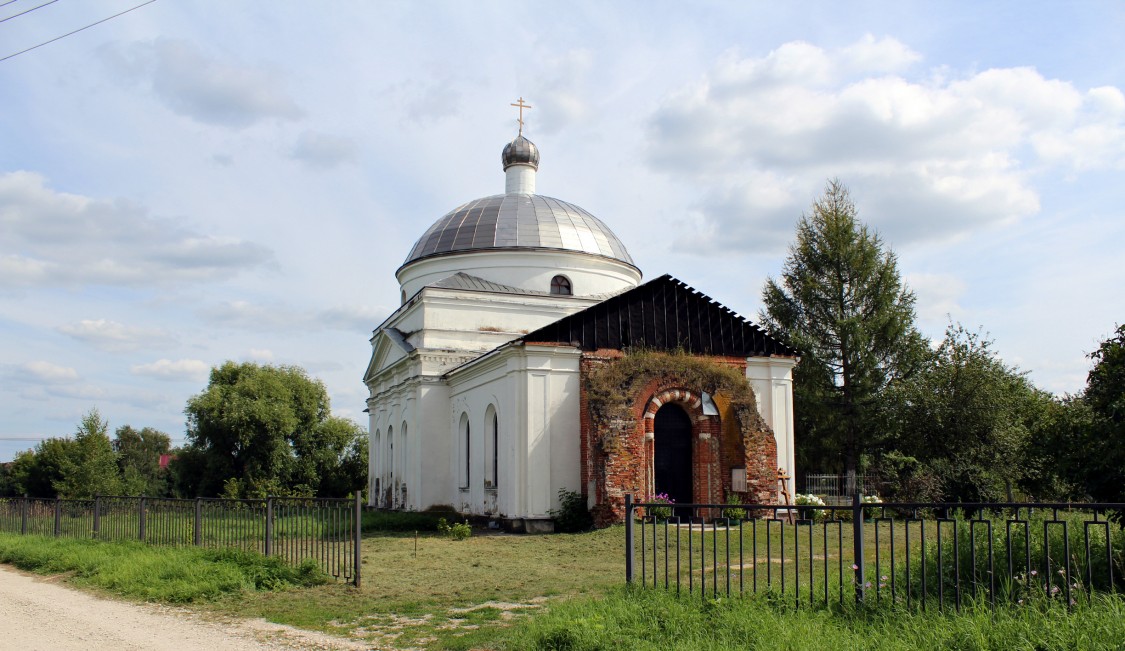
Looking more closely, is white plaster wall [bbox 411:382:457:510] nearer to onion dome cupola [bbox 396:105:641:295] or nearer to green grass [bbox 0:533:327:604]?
onion dome cupola [bbox 396:105:641:295]

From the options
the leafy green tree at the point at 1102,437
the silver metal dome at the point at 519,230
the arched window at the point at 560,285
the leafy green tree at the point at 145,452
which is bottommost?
the leafy green tree at the point at 145,452

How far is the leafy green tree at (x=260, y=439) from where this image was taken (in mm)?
44594

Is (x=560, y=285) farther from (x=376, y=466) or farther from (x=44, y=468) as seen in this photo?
(x=44, y=468)

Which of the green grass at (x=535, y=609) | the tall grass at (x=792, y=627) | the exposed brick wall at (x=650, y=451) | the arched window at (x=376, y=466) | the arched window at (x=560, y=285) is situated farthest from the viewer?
the arched window at (x=376, y=466)

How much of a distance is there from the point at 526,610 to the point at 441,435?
56.1 ft

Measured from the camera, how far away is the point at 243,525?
1302 centimetres

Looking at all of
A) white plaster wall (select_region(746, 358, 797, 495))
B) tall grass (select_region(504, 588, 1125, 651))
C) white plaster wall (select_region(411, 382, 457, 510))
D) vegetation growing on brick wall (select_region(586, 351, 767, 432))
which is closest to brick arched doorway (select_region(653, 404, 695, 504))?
vegetation growing on brick wall (select_region(586, 351, 767, 432))

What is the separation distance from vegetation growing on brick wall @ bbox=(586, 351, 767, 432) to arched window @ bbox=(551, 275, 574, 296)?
27.1ft

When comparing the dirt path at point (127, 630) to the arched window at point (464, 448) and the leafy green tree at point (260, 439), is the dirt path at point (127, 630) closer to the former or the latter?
the arched window at point (464, 448)

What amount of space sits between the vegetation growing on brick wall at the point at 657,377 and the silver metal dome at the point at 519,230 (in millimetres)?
9147

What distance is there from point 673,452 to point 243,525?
36.6ft

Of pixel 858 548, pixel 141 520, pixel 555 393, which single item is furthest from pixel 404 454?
pixel 858 548

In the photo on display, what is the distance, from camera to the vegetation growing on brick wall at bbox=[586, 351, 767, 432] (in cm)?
2041

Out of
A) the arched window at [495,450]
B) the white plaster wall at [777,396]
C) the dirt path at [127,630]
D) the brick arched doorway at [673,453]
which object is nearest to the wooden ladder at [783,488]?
the white plaster wall at [777,396]
